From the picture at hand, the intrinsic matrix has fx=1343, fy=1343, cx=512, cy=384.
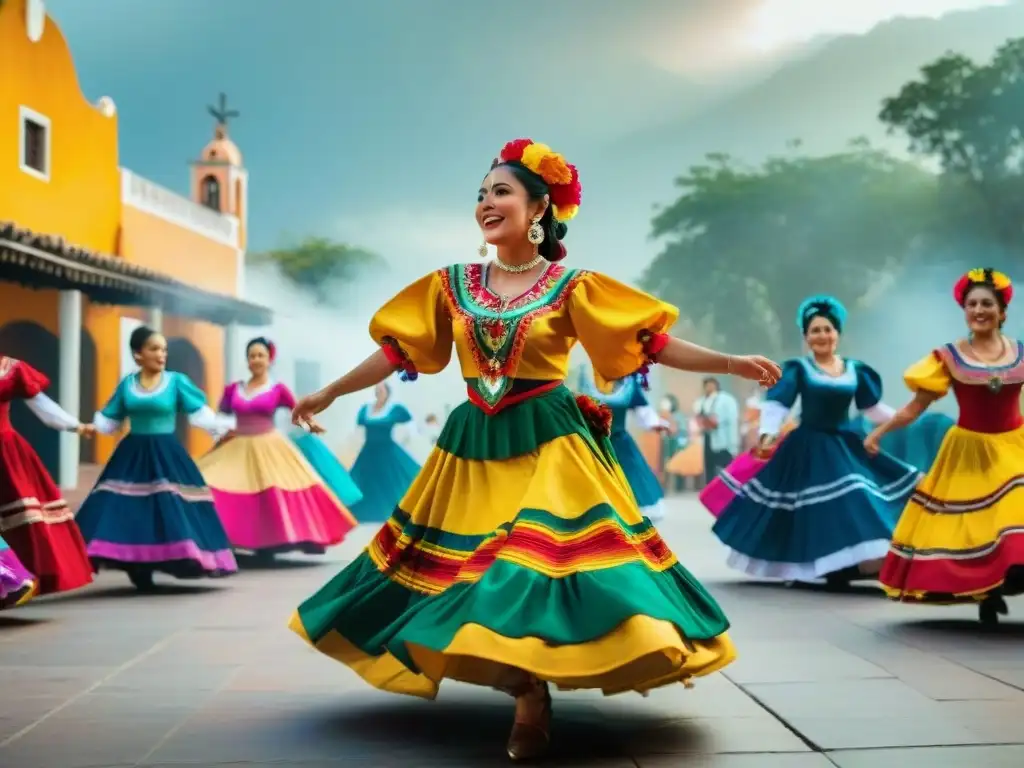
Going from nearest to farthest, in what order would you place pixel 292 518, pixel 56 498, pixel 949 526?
1. pixel 949 526
2. pixel 56 498
3. pixel 292 518

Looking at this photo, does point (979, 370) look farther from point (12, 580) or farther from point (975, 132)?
point (975, 132)

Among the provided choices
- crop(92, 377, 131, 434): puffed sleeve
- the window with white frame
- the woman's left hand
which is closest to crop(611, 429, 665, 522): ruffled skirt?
crop(92, 377, 131, 434): puffed sleeve

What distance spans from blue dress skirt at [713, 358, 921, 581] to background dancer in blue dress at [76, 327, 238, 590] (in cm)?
302

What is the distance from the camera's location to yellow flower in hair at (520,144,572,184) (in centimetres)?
414

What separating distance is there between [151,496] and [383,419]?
5581 millimetres

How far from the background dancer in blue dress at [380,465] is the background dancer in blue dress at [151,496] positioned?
17.3ft

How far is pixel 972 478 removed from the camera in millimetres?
6047

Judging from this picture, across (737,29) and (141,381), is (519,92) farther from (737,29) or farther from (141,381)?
(141,381)

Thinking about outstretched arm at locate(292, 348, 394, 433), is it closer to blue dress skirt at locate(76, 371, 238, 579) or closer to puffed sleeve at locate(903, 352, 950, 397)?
puffed sleeve at locate(903, 352, 950, 397)

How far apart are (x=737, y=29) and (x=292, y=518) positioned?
1992cm

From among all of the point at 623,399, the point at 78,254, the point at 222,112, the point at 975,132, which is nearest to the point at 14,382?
the point at 623,399

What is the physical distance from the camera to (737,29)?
26.4 metres

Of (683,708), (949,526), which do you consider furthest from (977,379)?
(683,708)

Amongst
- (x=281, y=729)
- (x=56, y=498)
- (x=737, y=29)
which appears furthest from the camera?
(x=737, y=29)
